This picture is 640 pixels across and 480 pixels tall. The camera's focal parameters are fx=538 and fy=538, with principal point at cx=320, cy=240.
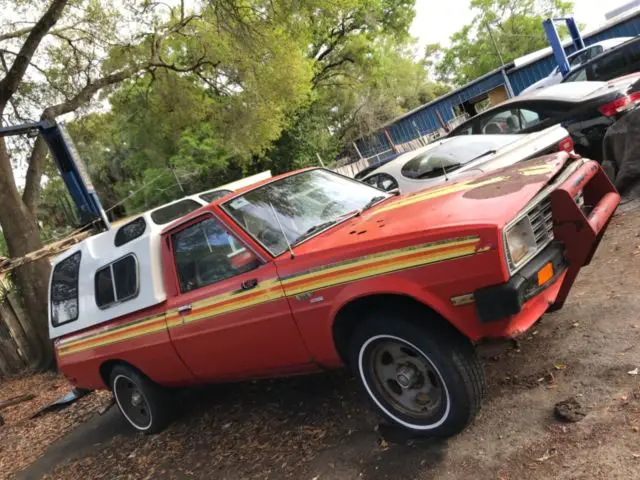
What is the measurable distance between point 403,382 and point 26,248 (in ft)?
32.4

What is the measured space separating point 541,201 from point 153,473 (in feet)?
12.4

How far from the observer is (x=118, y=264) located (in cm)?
515

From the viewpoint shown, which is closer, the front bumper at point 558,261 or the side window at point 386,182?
the front bumper at point 558,261

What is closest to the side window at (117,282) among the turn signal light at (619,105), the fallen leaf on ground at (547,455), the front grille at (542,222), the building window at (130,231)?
the building window at (130,231)

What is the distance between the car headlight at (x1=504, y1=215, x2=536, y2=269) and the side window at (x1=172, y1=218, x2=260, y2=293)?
1.76 metres

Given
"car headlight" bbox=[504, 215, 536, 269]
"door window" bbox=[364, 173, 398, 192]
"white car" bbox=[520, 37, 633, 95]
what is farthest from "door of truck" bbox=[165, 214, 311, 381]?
"white car" bbox=[520, 37, 633, 95]

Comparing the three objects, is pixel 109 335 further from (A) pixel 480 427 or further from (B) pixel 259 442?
(A) pixel 480 427

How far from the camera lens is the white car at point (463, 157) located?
6.59m

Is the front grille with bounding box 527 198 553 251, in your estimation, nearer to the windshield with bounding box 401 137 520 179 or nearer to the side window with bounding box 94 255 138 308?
the side window with bounding box 94 255 138 308

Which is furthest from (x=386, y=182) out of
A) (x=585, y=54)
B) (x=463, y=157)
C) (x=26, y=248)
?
(x=585, y=54)

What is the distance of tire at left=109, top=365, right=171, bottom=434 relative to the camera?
530 centimetres

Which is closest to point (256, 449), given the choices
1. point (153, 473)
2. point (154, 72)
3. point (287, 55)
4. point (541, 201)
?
point (153, 473)

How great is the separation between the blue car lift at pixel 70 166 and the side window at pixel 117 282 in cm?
360

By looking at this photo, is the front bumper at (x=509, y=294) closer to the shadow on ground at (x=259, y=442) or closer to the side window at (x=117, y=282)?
the shadow on ground at (x=259, y=442)
